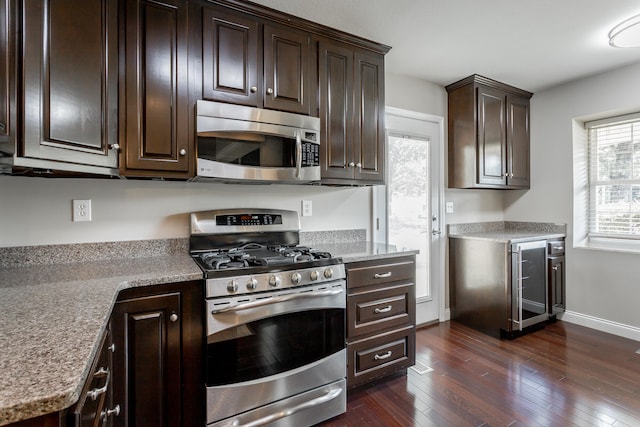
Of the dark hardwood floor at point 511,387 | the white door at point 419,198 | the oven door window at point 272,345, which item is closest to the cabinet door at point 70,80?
the oven door window at point 272,345

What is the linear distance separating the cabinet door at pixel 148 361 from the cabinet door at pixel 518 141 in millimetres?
3372

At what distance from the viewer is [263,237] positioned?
7.32 ft

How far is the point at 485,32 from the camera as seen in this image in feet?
7.49

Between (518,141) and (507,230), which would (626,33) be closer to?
(518,141)

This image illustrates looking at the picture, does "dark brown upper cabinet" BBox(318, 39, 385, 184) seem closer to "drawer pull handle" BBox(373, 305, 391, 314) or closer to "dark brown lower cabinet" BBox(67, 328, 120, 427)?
"drawer pull handle" BBox(373, 305, 391, 314)

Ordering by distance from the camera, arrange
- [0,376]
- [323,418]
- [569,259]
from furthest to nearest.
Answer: [569,259], [323,418], [0,376]

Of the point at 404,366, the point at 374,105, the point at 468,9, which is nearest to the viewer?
the point at 468,9

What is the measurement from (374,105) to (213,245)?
151 cm

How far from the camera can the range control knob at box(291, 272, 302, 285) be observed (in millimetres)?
1678

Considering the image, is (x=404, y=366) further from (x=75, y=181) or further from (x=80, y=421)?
(x=75, y=181)

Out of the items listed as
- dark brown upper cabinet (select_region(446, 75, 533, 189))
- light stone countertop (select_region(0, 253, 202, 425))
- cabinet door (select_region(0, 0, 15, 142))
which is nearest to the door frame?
dark brown upper cabinet (select_region(446, 75, 533, 189))

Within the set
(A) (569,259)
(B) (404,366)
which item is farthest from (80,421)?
(A) (569,259)

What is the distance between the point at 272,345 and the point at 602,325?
322 centimetres

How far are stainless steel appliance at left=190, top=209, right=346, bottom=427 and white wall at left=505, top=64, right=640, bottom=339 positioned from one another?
9.08 feet
